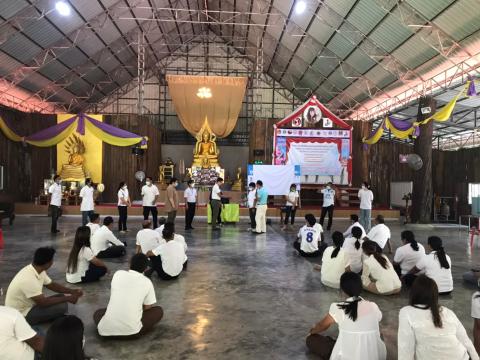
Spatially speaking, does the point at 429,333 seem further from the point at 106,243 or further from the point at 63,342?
the point at 106,243

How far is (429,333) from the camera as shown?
71.2 inches

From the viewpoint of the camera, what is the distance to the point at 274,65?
784 inches

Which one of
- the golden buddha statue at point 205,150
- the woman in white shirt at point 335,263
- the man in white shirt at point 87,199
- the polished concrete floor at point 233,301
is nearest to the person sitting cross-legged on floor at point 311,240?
the polished concrete floor at point 233,301

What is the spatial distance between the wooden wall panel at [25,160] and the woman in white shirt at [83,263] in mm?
9285

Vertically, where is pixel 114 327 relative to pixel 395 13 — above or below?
below

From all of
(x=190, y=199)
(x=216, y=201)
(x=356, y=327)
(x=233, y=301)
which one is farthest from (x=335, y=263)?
(x=190, y=199)

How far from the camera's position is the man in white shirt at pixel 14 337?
1774 millimetres

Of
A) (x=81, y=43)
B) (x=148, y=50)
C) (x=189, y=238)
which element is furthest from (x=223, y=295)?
(x=148, y=50)

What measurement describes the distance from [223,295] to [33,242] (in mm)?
4277

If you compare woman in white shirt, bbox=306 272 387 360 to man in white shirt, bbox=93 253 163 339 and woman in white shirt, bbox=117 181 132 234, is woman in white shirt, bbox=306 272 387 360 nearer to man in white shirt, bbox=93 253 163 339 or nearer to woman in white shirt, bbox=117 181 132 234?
man in white shirt, bbox=93 253 163 339

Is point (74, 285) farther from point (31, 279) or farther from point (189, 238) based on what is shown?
point (189, 238)

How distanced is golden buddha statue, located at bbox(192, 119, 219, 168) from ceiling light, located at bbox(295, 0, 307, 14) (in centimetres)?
532

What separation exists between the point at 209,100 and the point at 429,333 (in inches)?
530

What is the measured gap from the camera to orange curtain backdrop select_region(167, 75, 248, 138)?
558 inches
